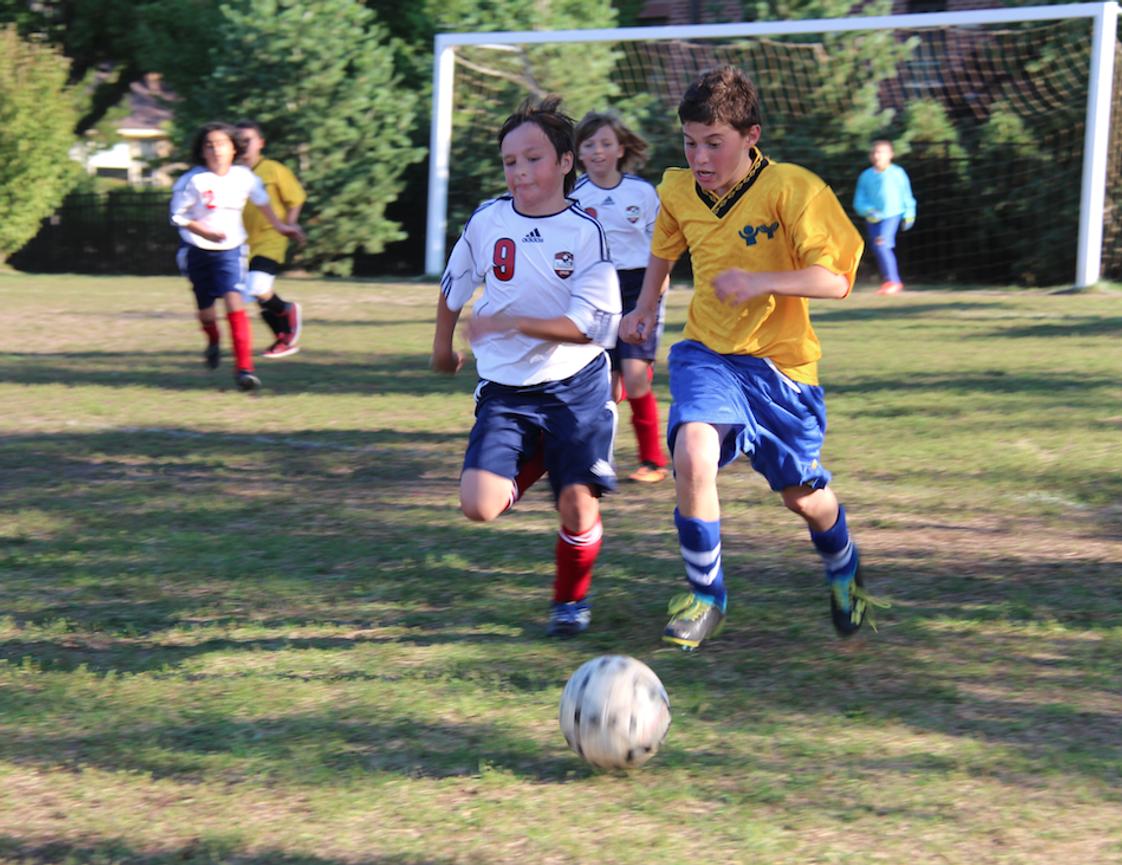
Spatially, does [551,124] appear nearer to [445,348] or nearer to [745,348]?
[445,348]

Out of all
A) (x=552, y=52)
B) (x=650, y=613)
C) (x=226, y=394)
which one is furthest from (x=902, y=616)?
(x=552, y=52)

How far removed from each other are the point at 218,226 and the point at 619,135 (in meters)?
3.80

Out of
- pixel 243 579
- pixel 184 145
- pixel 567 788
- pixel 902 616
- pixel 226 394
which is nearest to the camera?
pixel 567 788

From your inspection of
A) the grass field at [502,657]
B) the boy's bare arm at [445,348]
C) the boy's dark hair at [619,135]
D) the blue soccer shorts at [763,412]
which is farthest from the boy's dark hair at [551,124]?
the boy's dark hair at [619,135]

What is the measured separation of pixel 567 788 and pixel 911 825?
2.50 ft

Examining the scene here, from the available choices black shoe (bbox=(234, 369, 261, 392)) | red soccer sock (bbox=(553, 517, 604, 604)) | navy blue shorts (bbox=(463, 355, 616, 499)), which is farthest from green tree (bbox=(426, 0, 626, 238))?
red soccer sock (bbox=(553, 517, 604, 604))

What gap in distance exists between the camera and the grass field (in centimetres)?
314

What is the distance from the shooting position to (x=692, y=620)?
4.32 meters

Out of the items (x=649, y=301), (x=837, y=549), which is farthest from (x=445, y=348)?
(x=837, y=549)

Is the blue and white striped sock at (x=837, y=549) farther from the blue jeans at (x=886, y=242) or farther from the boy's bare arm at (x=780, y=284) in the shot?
the blue jeans at (x=886, y=242)

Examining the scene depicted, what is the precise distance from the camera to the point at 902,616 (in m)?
4.71

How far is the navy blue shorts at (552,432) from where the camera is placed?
4.56m

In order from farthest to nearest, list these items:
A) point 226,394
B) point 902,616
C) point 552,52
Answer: point 552,52 → point 226,394 → point 902,616

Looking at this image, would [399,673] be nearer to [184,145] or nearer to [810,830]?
[810,830]
